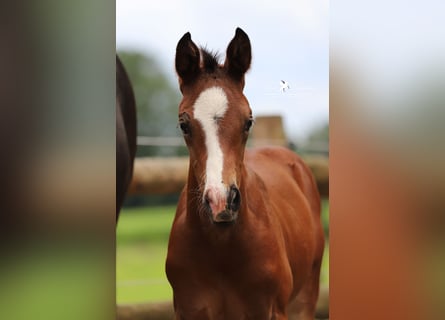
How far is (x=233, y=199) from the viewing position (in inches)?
81.0

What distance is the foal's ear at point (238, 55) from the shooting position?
2.29m

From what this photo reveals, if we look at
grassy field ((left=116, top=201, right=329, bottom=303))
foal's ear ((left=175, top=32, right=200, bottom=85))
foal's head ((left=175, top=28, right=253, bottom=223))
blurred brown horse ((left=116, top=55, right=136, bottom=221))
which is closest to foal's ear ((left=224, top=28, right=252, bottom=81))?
foal's head ((left=175, top=28, right=253, bottom=223))

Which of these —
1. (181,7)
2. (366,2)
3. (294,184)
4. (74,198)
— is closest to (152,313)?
(74,198)

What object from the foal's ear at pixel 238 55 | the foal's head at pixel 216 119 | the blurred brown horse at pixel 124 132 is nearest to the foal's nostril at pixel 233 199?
the foal's head at pixel 216 119

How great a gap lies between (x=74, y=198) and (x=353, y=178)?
117cm

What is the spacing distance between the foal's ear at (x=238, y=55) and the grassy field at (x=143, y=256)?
0.61 meters

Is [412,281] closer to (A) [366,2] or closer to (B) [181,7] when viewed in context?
(A) [366,2]

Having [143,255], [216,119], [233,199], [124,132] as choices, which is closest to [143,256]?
[143,255]

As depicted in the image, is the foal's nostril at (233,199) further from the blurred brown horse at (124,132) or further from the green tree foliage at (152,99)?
the blurred brown horse at (124,132)

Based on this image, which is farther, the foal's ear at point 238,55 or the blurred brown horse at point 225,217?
the foal's ear at point 238,55

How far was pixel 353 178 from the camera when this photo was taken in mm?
2678

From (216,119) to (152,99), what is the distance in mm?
473

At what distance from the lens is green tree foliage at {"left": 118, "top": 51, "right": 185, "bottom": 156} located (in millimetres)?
2463

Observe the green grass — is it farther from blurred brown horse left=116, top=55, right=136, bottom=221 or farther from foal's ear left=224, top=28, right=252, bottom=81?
foal's ear left=224, top=28, right=252, bottom=81
